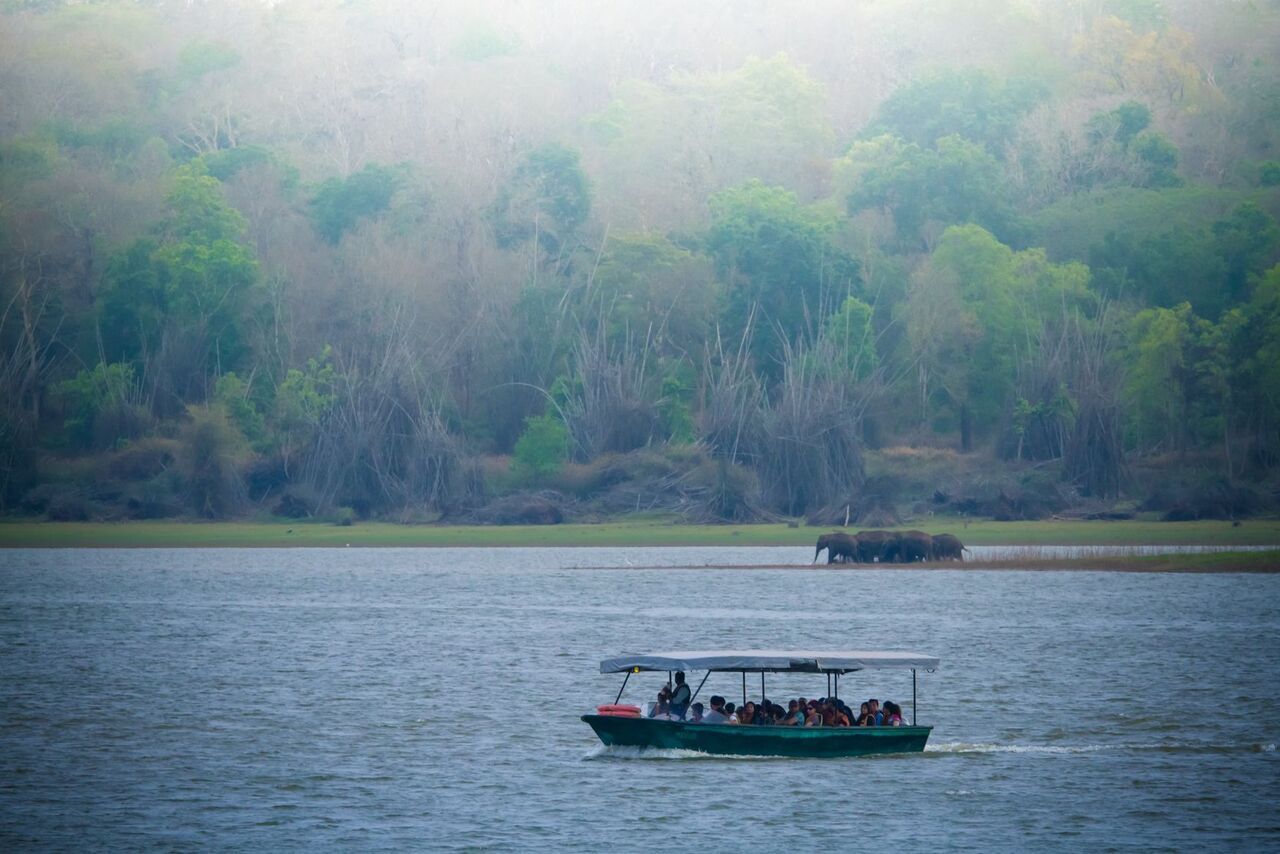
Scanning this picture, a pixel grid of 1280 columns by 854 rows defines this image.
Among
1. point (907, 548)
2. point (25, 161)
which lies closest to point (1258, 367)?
point (907, 548)

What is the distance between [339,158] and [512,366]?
54325 mm

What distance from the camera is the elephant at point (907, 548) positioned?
3693 inches

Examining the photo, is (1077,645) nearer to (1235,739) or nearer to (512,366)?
(1235,739)

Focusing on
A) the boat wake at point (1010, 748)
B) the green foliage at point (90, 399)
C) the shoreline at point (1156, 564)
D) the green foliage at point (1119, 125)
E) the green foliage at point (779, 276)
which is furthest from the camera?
the green foliage at point (1119, 125)

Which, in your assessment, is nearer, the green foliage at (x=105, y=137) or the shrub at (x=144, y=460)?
the shrub at (x=144, y=460)

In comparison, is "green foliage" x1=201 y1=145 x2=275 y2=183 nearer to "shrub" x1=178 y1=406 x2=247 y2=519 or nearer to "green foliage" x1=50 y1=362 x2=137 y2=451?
"green foliage" x1=50 y1=362 x2=137 y2=451

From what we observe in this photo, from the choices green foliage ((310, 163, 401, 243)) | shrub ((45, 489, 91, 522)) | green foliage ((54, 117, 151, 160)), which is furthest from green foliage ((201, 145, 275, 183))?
shrub ((45, 489, 91, 522))

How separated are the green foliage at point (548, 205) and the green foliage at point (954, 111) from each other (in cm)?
2937

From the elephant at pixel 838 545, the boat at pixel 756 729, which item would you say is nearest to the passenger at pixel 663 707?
the boat at pixel 756 729

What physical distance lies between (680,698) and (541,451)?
257 ft

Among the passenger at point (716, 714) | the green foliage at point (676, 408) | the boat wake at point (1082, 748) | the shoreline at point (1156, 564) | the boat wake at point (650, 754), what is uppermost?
the green foliage at point (676, 408)

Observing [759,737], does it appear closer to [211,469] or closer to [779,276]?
[211,469]

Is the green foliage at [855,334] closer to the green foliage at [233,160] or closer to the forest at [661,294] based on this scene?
the forest at [661,294]

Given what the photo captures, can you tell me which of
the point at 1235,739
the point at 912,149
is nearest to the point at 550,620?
the point at 1235,739
